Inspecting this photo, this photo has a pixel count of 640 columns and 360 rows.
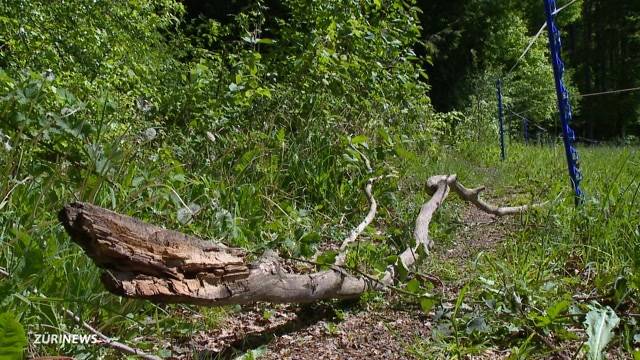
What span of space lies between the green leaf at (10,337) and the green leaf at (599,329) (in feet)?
5.19

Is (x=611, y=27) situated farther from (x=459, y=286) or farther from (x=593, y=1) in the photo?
(x=459, y=286)

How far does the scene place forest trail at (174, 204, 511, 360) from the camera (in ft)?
7.02

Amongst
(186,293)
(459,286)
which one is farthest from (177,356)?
(459,286)

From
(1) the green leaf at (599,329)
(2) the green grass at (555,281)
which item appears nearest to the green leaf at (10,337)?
(2) the green grass at (555,281)

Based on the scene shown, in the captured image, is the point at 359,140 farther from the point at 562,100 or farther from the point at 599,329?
the point at 599,329

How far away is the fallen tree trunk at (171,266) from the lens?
1374 millimetres

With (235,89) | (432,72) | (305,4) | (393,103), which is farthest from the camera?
(432,72)

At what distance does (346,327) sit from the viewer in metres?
2.38

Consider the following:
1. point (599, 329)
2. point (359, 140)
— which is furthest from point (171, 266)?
point (359, 140)

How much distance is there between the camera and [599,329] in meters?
1.94

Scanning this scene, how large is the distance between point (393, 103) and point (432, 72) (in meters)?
13.1

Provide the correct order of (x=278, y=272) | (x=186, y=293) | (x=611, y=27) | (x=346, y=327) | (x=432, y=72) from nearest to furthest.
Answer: (x=186, y=293) → (x=278, y=272) → (x=346, y=327) → (x=432, y=72) → (x=611, y=27)

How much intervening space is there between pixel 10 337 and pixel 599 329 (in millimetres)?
1676

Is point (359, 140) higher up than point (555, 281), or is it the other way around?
point (359, 140)
